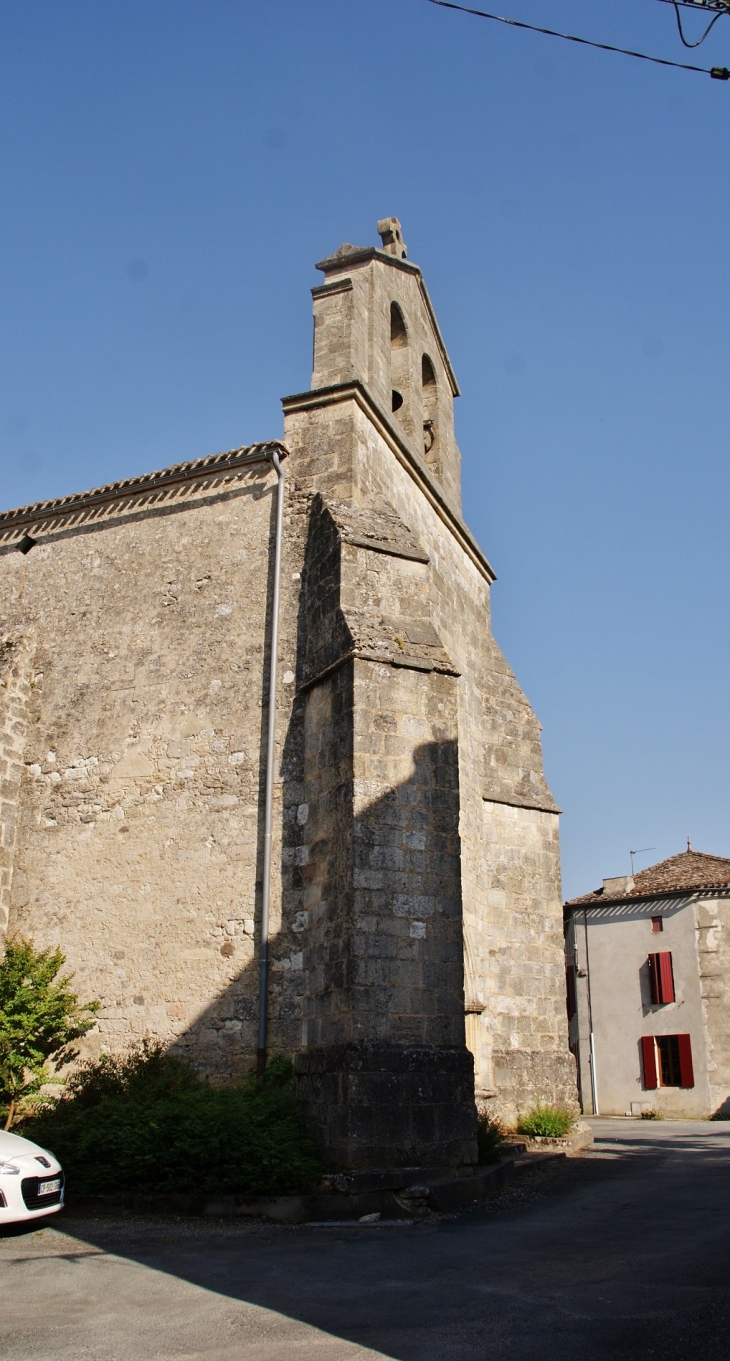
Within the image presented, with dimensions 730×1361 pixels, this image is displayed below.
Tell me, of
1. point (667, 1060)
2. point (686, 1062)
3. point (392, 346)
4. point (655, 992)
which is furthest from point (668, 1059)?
point (392, 346)

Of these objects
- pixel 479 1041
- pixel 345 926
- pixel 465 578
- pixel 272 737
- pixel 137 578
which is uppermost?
pixel 465 578

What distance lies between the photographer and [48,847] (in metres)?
10.6

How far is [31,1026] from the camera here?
954 cm

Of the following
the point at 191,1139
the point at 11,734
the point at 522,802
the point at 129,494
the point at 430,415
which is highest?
the point at 430,415

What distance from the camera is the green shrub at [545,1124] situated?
445 inches

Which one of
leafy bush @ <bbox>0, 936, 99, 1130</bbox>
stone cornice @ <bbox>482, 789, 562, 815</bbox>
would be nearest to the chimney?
stone cornice @ <bbox>482, 789, 562, 815</bbox>

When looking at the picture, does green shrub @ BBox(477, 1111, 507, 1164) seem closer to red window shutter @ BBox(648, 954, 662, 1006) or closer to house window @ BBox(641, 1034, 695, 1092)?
house window @ BBox(641, 1034, 695, 1092)

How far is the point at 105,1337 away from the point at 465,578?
35.3 ft

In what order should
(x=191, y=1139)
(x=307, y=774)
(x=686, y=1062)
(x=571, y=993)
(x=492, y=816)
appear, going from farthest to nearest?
(x=571, y=993) < (x=686, y=1062) < (x=492, y=816) < (x=307, y=774) < (x=191, y=1139)

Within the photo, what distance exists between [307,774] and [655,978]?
64.7ft

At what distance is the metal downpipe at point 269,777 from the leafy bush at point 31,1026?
188 centimetres

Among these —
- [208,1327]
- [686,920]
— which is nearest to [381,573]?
[208,1327]

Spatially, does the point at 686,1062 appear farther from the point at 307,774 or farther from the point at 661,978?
the point at 307,774

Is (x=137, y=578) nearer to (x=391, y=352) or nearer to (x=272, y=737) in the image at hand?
(x=272, y=737)
